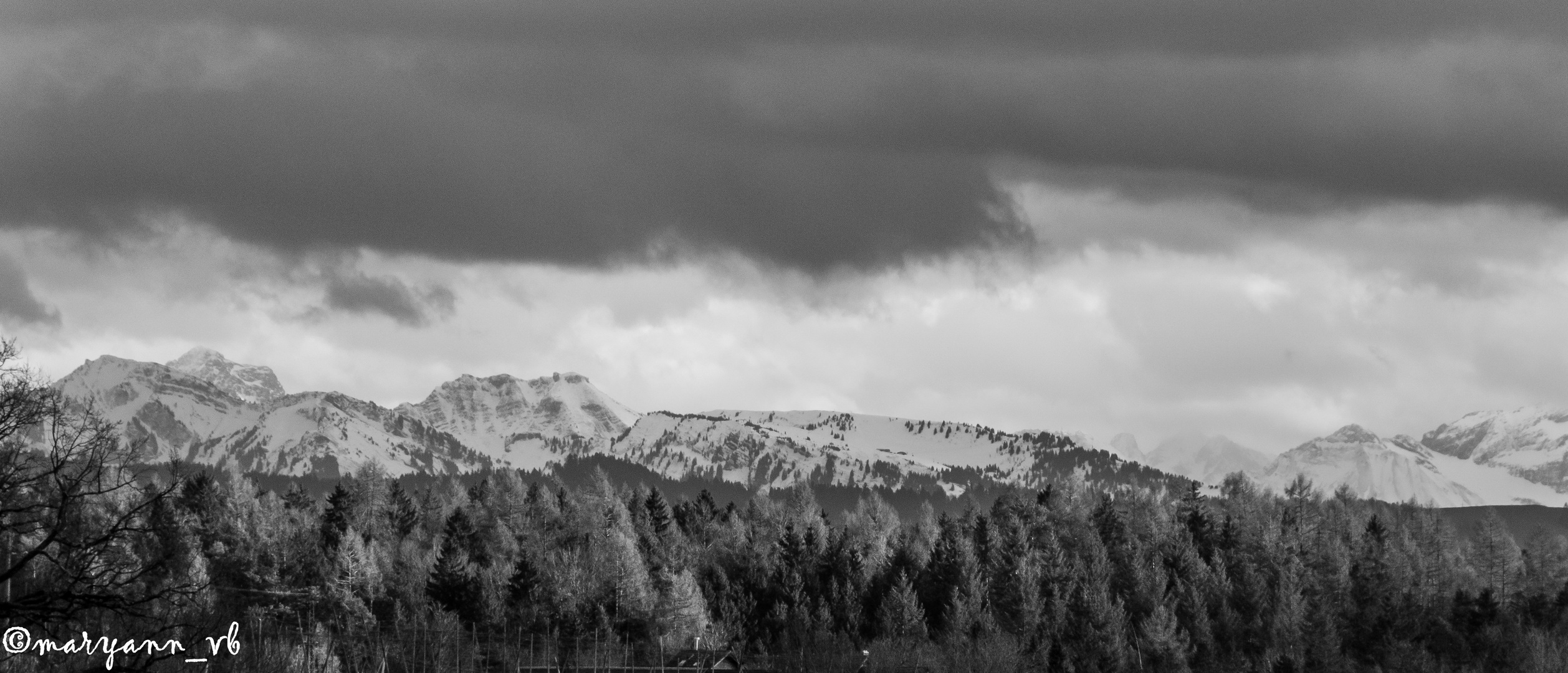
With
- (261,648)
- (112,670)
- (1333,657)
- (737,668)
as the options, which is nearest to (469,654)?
(737,668)

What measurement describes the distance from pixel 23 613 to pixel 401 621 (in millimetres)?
158236

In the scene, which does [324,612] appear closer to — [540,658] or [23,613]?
[540,658]

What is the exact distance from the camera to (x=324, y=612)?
196 m

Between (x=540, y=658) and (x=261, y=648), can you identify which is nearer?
(x=261, y=648)

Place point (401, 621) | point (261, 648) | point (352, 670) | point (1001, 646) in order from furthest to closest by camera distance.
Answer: point (401, 621)
point (1001, 646)
point (352, 670)
point (261, 648)

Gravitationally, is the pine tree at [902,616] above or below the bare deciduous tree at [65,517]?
above

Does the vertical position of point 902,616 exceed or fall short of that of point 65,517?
it exceeds it
